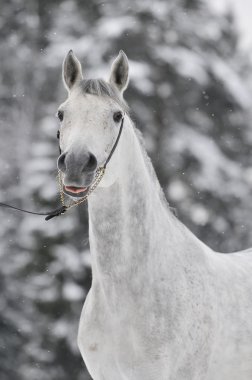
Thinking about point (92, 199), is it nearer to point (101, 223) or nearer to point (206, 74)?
point (101, 223)

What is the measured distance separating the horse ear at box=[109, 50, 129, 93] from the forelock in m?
0.11

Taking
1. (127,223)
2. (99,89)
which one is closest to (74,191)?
(127,223)

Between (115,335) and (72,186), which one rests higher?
(72,186)

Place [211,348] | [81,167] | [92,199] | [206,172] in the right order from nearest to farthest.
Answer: [81,167]
[92,199]
[211,348]
[206,172]

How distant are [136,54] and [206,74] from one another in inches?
54.4

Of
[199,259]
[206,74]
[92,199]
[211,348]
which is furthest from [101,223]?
[206,74]

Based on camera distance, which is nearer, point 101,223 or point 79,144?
point 79,144

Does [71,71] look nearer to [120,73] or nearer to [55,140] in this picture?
[120,73]

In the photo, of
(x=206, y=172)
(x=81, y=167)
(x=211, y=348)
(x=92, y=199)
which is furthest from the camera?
(x=206, y=172)

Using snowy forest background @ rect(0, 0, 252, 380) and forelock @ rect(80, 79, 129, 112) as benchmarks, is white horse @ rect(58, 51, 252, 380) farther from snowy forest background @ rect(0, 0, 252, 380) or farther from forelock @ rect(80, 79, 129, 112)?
snowy forest background @ rect(0, 0, 252, 380)

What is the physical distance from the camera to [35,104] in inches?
476

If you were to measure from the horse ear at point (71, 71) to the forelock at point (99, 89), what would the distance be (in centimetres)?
19

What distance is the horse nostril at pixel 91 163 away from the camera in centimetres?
351

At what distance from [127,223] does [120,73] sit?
957 millimetres
